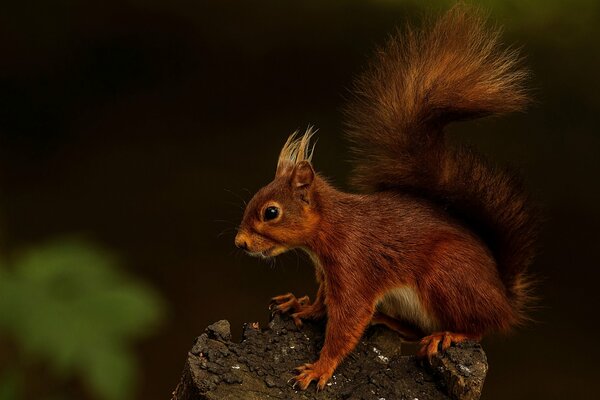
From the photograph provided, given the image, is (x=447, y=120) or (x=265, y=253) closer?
(x=265, y=253)

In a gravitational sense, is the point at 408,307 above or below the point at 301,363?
above

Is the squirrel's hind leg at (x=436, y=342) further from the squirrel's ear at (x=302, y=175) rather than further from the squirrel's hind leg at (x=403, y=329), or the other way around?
the squirrel's ear at (x=302, y=175)

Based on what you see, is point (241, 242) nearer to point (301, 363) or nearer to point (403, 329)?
point (301, 363)

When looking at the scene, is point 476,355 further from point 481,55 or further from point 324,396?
point 481,55

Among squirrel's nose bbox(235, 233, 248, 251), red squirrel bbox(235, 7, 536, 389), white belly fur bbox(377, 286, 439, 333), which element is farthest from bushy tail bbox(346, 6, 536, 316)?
squirrel's nose bbox(235, 233, 248, 251)

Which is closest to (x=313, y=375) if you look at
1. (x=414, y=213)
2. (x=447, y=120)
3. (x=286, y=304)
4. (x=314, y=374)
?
(x=314, y=374)

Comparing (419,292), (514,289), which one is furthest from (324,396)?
(514,289)

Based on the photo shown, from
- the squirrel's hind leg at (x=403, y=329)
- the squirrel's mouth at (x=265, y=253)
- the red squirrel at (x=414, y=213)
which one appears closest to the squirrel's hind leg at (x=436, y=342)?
the red squirrel at (x=414, y=213)

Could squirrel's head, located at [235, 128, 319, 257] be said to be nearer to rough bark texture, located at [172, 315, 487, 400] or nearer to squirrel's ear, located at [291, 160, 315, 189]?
squirrel's ear, located at [291, 160, 315, 189]
